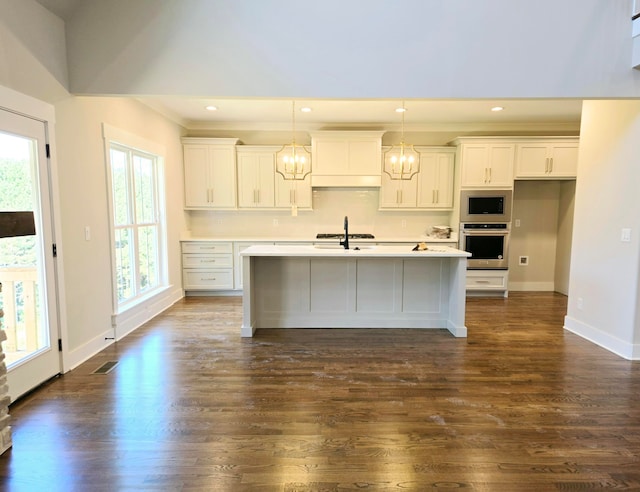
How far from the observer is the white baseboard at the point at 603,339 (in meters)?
3.35

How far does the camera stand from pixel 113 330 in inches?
148

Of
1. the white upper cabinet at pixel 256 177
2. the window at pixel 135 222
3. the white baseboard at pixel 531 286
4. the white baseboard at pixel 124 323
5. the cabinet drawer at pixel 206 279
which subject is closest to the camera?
the white baseboard at pixel 124 323

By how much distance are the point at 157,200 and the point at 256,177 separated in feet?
5.22

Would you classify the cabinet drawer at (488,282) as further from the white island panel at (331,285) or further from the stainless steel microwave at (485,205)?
the white island panel at (331,285)

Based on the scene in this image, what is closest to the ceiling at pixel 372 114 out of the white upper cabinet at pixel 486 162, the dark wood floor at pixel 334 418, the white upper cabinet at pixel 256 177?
the white upper cabinet at pixel 486 162

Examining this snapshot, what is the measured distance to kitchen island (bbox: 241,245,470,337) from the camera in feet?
13.4

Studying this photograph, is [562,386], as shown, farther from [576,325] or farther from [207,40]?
[207,40]

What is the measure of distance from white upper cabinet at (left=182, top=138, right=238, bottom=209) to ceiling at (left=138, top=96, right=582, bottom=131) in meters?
0.41

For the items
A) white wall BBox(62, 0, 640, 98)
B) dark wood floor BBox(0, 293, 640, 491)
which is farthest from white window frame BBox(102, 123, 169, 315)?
white wall BBox(62, 0, 640, 98)

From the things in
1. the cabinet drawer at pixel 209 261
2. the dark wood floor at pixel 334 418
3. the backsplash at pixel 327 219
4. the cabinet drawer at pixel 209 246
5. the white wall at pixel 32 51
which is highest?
the white wall at pixel 32 51

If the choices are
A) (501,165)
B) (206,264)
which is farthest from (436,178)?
(206,264)

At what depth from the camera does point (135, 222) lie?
438cm

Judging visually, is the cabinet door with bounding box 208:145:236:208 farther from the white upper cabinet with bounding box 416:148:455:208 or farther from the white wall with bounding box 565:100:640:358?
the white wall with bounding box 565:100:640:358

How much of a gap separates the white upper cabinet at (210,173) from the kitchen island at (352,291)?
2.08 m
